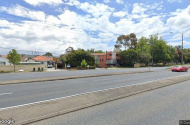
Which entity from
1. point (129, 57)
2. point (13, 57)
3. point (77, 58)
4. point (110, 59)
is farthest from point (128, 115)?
point (110, 59)

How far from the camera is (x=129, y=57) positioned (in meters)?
58.9

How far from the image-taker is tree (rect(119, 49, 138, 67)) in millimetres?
58500

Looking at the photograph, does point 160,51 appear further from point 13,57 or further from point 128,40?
point 13,57

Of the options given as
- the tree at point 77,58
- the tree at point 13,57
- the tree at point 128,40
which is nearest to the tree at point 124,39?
the tree at point 128,40

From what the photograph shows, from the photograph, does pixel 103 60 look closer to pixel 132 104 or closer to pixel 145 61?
pixel 145 61

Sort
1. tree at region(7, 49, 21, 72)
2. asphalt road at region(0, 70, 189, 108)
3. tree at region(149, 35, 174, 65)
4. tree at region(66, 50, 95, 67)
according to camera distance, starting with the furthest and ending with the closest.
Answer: tree at region(149, 35, 174, 65) < tree at region(66, 50, 95, 67) < tree at region(7, 49, 21, 72) < asphalt road at region(0, 70, 189, 108)

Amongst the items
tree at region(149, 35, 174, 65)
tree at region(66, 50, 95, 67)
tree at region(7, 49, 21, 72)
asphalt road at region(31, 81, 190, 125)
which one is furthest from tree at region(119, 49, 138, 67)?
asphalt road at region(31, 81, 190, 125)

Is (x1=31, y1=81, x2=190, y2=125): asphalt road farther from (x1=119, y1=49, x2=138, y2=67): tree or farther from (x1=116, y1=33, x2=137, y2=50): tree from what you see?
(x1=116, y1=33, x2=137, y2=50): tree

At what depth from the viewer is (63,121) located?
177 inches

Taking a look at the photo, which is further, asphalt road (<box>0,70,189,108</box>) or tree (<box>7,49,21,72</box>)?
tree (<box>7,49,21,72</box>)

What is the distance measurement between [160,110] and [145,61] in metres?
61.5

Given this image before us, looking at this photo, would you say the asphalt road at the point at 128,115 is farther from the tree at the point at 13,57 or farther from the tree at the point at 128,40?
the tree at the point at 128,40

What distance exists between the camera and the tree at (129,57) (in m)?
58.5

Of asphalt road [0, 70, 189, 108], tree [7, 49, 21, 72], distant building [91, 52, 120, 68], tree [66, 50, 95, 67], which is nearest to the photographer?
asphalt road [0, 70, 189, 108]
